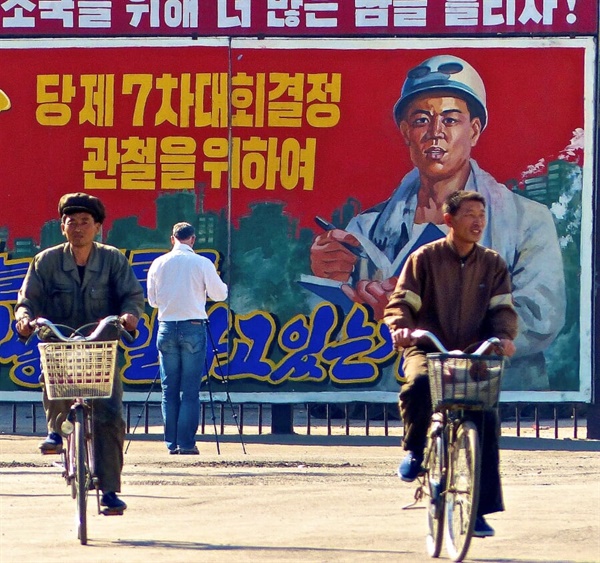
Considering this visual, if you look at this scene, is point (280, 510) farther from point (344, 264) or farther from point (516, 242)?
point (516, 242)

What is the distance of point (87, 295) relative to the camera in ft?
25.9

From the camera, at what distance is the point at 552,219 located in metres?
14.0

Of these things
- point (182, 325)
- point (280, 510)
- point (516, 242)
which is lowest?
point (280, 510)

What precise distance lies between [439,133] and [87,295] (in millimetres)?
6821

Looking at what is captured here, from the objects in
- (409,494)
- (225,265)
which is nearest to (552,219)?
(225,265)

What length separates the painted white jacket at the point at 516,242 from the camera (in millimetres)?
Result: 13977

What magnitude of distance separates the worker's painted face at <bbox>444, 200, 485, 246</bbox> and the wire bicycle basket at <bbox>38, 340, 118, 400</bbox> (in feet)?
5.84

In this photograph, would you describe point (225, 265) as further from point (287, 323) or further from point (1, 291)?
point (1, 291)

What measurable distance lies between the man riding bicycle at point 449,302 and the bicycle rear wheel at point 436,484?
A: 17cm

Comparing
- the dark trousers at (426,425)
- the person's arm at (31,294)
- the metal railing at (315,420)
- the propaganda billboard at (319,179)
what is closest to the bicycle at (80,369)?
the person's arm at (31,294)

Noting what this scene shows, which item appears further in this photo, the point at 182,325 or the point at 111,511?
the point at 182,325

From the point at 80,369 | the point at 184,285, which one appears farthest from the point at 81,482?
the point at 184,285

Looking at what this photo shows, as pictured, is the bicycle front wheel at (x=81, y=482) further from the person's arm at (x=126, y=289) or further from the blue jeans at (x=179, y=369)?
the blue jeans at (x=179, y=369)

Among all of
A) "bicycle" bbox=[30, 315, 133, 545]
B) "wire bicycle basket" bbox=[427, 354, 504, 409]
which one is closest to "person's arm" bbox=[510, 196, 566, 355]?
"bicycle" bbox=[30, 315, 133, 545]
